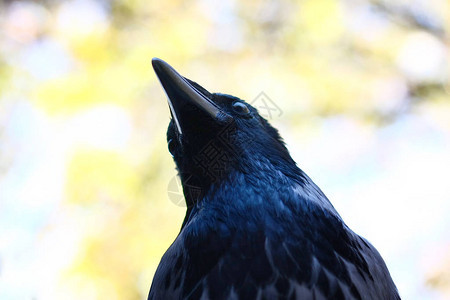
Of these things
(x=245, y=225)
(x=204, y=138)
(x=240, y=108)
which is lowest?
(x=245, y=225)

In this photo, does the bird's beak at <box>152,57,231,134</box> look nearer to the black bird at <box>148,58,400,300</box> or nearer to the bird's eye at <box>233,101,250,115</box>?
the black bird at <box>148,58,400,300</box>

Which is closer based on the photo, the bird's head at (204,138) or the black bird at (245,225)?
the black bird at (245,225)

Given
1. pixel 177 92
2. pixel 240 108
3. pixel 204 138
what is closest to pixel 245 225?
pixel 204 138

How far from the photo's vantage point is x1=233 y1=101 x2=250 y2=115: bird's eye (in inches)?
85.7

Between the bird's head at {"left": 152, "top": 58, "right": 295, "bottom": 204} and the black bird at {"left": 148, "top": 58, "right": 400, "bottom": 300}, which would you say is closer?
the black bird at {"left": 148, "top": 58, "right": 400, "bottom": 300}

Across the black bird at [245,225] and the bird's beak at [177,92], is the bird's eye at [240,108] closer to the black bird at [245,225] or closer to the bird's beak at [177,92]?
the black bird at [245,225]

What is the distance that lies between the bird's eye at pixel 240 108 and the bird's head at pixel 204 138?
53 millimetres

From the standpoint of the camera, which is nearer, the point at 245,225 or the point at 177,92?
the point at 245,225

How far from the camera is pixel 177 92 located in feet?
6.20

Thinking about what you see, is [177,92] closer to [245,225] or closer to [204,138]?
[204,138]

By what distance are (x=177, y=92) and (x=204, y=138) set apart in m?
0.20

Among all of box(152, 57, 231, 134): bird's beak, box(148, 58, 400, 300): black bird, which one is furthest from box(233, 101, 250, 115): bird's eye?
box(152, 57, 231, 134): bird's beak

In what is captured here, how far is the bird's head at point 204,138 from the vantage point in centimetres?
190

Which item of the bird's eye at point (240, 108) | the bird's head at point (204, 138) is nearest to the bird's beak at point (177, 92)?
the bird's head at point (204, 138)
